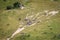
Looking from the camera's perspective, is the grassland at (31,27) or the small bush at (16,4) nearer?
the grassland at (31,27)

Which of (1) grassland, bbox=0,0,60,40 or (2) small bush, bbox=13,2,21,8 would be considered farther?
(2) small bush, bbox=13,2,21,8

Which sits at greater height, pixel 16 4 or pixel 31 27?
pixel 16 4

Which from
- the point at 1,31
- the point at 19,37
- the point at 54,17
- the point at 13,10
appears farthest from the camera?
the point at 13,10

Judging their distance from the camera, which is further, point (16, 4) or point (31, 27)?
point (16, 4)

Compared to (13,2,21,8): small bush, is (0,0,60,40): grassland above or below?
below

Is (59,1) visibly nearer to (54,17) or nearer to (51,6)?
(51,6)

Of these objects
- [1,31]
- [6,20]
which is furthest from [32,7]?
[1,31]

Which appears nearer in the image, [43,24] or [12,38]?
[12,38]

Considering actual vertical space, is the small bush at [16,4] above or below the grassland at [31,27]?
above
